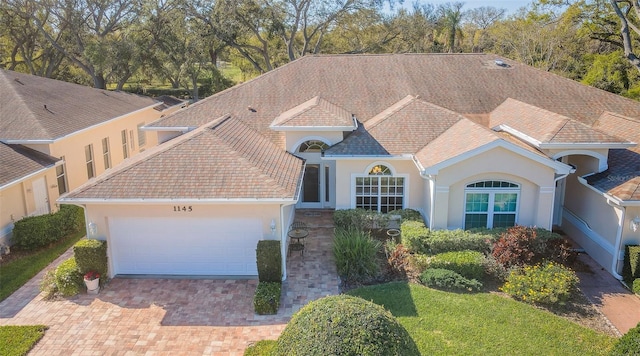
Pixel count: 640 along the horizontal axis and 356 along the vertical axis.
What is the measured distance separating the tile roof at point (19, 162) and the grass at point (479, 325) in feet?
42.9

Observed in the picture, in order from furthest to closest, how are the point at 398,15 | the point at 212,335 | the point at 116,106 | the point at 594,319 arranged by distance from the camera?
the point at 398,15 < the point at 116,106 < the point at 594,319 < the point at 212,335

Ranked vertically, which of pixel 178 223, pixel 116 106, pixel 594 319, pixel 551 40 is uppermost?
pixel 551 40

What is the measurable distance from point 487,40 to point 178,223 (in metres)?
59.9

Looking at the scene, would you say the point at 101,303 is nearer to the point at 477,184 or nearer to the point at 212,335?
the point at 212,335

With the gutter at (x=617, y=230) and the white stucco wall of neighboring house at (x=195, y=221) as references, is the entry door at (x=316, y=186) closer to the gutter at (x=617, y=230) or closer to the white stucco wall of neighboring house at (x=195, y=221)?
the white stucco wall of neighboring house at (x=195, y=221)

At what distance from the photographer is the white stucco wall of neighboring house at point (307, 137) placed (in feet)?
64.1

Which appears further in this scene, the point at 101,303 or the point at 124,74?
the point at 124,74

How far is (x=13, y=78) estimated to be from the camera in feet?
78.9

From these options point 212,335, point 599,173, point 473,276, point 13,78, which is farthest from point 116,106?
point 599,173

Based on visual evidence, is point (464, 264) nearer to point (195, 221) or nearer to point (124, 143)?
point (195, 221)

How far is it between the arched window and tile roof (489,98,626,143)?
7727 millimetres

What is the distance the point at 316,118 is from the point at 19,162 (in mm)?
11802

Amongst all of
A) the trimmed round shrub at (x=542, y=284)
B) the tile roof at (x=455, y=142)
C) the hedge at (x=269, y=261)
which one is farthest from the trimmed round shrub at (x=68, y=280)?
the trimmed round shrub at (x=542, y=284)

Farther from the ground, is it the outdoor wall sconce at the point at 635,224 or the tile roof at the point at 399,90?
the tile roof at the point at 399,90
